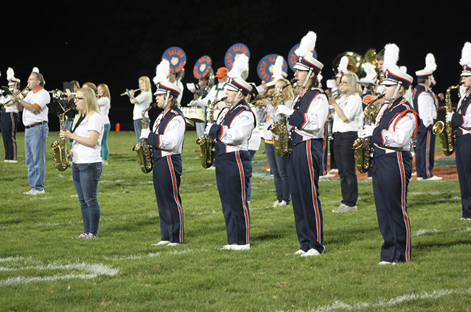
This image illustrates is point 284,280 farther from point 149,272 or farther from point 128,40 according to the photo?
point 128,40

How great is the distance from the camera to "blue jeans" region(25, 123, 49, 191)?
1015cm

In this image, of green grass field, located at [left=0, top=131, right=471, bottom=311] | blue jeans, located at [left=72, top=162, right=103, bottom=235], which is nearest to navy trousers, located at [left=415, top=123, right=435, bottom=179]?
green grass field, located at [left=0, top=131, right=471, bottom=311]

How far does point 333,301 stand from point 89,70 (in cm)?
3321

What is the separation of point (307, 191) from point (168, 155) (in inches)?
59.6

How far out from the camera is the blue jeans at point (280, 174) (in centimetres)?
891

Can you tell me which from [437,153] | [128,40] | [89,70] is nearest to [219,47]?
[128,40]

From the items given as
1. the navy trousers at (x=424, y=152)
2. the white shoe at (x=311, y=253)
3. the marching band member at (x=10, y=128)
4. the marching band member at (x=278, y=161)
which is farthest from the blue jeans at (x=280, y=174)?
the marching band member at (x=10, y=128)

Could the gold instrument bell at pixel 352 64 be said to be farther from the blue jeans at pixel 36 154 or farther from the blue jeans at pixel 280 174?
Result: the blue jeans at pixel 36 154

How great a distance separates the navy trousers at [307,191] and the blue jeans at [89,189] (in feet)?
7.25

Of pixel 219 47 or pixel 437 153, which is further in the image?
pixel 219 47

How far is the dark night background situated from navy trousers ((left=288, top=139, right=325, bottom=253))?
27.4m

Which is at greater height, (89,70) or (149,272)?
(89,70)

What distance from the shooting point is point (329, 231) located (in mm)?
7137

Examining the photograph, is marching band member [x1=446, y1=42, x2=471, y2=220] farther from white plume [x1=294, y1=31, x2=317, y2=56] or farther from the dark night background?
the dark night background
